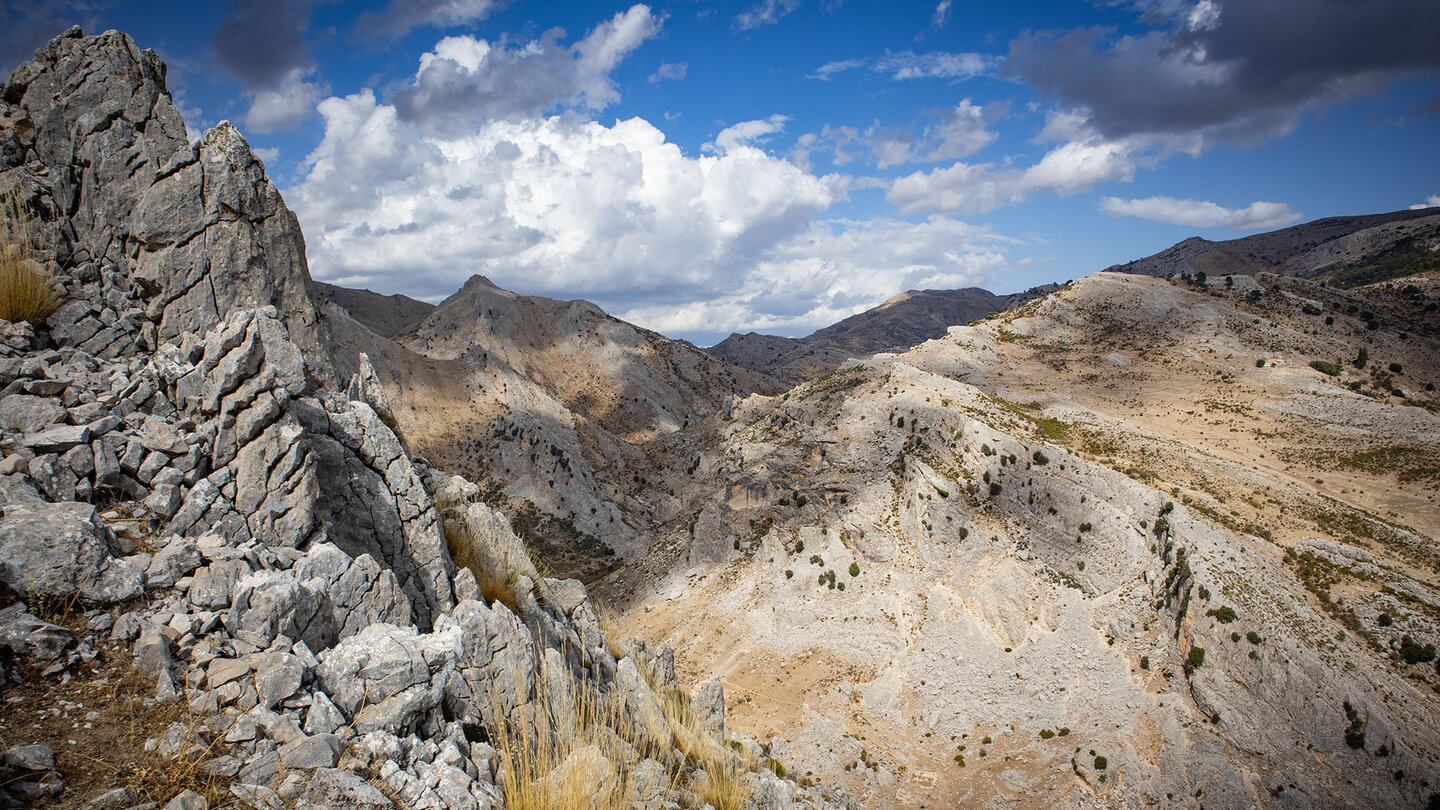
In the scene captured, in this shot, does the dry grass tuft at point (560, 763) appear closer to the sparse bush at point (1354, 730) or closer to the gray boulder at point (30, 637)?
the gray boulder at point (30, 637)

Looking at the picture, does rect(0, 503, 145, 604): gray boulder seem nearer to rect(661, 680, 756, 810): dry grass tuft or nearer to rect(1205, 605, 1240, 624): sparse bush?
rect(661, 680, 756, 810): dry grass tuft

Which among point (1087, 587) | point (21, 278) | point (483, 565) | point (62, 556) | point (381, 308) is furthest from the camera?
point (381, 308)

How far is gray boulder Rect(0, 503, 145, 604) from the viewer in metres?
5.16

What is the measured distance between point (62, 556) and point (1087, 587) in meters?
41.6

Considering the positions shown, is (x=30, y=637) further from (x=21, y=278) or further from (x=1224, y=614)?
(x=1224, y=614)

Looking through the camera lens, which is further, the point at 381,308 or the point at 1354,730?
the point at 381,308

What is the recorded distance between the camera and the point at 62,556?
5.33 m

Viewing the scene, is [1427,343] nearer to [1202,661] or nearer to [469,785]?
[1202,661]

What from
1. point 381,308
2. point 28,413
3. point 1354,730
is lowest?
point 1354,730

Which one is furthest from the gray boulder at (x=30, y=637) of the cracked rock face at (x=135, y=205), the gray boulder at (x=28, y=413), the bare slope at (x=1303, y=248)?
the bare slope at (x=1303, y=248)

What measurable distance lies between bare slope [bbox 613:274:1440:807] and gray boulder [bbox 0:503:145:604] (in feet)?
99.3

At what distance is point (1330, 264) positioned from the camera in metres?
147

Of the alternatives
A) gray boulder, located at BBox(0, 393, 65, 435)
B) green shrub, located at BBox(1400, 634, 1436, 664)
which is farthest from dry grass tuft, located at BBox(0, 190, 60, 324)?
green shrub, located at BBox(1400, 634, 1436, 664)

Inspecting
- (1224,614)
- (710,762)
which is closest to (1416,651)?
(1224,614)
